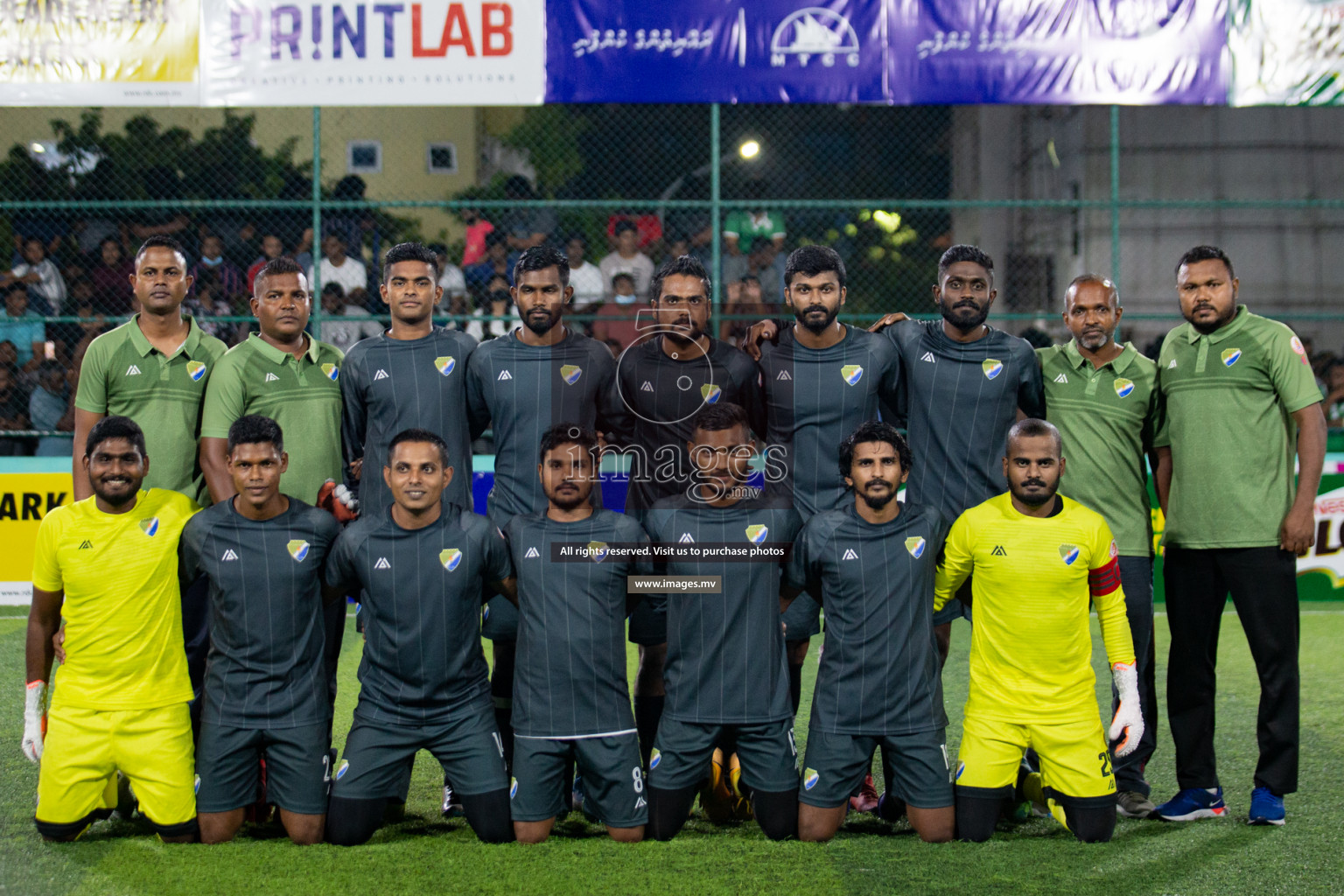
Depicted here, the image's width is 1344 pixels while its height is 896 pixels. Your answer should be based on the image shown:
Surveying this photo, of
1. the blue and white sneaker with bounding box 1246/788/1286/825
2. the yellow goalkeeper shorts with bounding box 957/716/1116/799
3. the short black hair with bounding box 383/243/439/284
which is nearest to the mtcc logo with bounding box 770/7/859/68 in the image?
the short black hair with bounding box 383/243/439/284

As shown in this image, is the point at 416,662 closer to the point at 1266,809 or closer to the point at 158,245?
the point at 158,245

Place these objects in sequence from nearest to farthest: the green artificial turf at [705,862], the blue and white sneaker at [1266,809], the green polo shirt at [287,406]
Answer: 1. the green artificial turf at [705,862]
2. the blue and white sneaker at [1266,809]
3. the green polo shirt at [287,406]

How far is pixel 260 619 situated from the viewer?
417cm

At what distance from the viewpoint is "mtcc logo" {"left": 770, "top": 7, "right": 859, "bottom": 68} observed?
29.1ft

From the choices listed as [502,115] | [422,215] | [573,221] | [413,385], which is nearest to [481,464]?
[573,221]

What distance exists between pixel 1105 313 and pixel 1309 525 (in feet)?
3.39

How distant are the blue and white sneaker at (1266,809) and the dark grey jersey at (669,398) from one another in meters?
2.20

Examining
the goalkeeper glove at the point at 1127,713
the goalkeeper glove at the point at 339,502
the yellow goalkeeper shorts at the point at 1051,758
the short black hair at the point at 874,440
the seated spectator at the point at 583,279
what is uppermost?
the seated spectator at the point at 583,279

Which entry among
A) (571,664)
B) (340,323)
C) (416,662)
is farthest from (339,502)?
(340,323)

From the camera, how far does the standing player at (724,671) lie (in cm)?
415

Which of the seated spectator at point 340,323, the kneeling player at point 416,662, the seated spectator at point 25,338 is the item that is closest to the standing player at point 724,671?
the kneeling player at point 416,662

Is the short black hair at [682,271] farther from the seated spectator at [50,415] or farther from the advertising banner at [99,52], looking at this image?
the seated spectator at [50,415]

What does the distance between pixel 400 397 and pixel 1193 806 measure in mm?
3251

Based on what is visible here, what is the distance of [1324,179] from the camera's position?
18.3m
